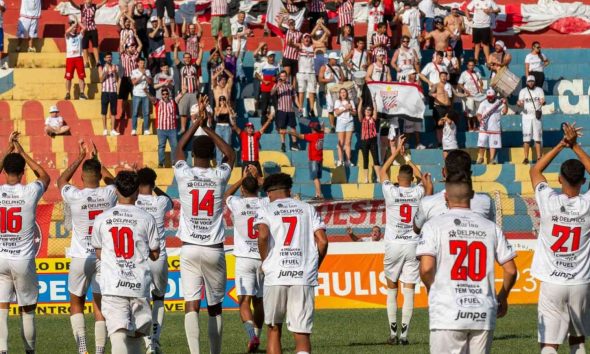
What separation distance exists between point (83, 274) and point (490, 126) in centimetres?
2143

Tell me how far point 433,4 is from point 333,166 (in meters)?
8.17

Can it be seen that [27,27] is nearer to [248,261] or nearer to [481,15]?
[481,15]

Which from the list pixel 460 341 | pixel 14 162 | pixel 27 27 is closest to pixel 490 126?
pixel 27 27

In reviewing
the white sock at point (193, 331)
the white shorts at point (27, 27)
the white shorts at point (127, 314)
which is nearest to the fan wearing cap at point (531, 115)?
the white shorts at point (27, 27)

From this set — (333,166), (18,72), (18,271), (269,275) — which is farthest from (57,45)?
(269,275)

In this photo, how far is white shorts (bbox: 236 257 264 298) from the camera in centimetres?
1869

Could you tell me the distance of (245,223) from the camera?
18828mm

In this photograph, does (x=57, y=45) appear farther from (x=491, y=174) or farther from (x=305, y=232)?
(x=305, y=232)

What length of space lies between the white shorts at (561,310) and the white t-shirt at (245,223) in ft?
19.2

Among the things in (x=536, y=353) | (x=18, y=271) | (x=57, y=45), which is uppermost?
(x=57, y=45)

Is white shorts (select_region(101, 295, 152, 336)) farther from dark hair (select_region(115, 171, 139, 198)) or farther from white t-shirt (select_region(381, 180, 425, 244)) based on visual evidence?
white t-shirt (select_region(381, 180, 425, 244))

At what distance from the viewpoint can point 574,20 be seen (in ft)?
144

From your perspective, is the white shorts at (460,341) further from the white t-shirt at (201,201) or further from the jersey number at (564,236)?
the white t-shirt at (201,201)

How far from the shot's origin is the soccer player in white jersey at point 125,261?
46.0 feet
